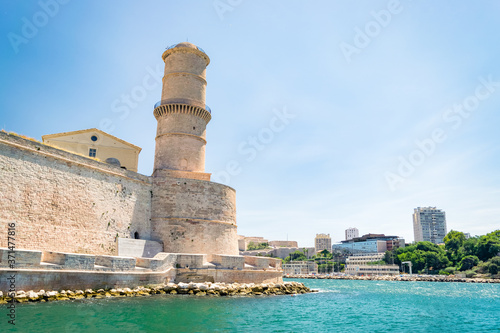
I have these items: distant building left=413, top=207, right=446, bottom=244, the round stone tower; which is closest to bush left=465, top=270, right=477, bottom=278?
the round stone tower

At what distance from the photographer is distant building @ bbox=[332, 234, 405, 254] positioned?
10766cm

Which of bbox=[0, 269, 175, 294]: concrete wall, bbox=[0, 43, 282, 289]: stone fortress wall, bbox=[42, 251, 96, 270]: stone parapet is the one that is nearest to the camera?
bbox=[0, 269, 175, 294]: concrete wall

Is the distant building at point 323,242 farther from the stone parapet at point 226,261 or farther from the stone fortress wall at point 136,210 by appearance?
the stone parapet at point 226,261

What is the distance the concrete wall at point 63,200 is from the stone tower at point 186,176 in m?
1.72

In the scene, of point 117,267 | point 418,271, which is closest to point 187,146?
point 117,267

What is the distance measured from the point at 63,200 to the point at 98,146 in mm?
8348

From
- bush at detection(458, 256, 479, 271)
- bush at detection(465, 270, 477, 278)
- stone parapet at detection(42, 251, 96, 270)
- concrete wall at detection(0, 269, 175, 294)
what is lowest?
bush at detection(465, 270, 477, 278)

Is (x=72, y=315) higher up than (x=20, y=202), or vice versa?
(x=20, y=202)

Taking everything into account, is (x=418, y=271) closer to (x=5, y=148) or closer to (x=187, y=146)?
(x=187, y=146)

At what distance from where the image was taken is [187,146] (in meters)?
23.3

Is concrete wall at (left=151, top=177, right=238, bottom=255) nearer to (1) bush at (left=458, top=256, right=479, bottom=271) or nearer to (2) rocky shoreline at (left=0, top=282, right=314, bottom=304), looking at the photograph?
(2) rocky shoreline at (left=0, top=282, right=314, bottom=304)

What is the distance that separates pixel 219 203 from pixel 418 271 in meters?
60.4

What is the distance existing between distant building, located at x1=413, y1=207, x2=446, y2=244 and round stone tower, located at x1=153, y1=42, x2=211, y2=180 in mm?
150456

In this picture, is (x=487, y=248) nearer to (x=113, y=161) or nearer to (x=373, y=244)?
(x=373, y=244)
